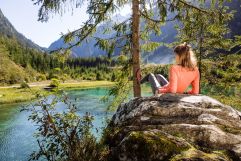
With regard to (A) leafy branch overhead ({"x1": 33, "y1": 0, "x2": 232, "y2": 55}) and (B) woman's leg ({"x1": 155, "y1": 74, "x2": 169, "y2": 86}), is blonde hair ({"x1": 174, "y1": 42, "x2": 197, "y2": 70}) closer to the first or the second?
(B) woman's leg ({"x1": 155, "y1": 74, "x2": 169, "y2": 86})

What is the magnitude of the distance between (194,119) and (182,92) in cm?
126

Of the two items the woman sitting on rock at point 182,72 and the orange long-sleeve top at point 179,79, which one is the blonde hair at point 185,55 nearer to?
the woman sitting on rock at point 182,72

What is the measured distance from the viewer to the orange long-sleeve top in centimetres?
632

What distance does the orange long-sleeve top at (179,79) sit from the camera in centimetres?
632

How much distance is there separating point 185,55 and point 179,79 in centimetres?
58

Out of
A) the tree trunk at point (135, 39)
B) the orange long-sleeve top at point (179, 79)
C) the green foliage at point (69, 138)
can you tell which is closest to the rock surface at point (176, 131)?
the orange long-sleeve top at point (179, 79)

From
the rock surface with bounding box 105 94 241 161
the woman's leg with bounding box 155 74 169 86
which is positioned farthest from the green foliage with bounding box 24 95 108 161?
the woman's leg with bounding box 155 74 169 86

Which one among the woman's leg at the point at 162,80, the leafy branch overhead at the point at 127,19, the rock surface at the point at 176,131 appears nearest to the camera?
the rock surface at the point at 176,131

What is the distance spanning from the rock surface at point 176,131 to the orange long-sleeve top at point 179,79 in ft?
0.93

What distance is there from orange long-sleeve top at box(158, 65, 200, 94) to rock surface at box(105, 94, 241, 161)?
0.28 metres

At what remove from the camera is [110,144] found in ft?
19.3

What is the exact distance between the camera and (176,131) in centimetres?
520

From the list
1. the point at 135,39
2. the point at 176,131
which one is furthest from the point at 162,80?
the point at 135,39

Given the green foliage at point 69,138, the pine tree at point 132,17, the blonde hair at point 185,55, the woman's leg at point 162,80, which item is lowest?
Result: the green foliage at point 69,138
